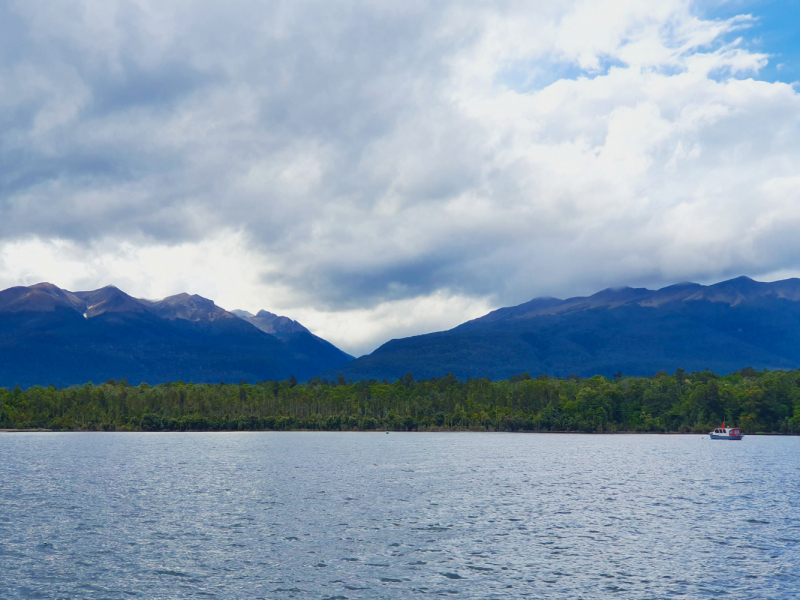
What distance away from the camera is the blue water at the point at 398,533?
4781 centimetres

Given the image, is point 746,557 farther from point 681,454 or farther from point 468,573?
point 681,454

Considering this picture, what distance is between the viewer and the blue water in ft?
157

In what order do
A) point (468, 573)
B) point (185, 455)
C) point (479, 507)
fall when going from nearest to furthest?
point (468, 573) < point (479, 507) < point (185, 455)

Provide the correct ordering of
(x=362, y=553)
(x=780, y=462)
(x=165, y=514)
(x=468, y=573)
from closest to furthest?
(x=468, y=573) → (x=362, y=553) → (x=165, y=514) → (x=780, y=462)

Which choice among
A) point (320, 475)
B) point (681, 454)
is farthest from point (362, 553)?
point (681, 454)

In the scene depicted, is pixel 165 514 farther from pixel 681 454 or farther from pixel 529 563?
pixel 681 454

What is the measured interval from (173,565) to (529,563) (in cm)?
2795

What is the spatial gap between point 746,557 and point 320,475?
80.3 meters

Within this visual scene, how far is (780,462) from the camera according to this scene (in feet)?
502

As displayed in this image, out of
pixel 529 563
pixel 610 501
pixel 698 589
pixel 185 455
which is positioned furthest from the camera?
pixel 185 455

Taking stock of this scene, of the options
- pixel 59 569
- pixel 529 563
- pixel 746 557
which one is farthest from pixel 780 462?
pixel 59 569

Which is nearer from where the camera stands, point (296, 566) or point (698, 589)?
point (698, 589)

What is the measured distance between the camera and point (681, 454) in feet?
610

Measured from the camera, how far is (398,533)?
219ft
